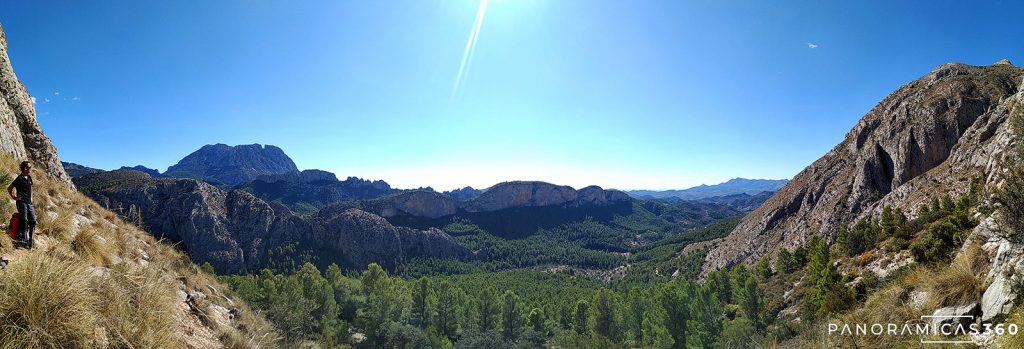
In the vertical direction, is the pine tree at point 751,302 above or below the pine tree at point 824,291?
below

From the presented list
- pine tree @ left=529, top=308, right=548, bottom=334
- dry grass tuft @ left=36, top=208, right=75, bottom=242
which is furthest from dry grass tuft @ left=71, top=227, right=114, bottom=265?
pine tree @ left=529, top=308, right=548, bottom=334

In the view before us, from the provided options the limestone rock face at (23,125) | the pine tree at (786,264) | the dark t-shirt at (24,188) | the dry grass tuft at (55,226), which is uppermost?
the limestone rock face at (23,125)

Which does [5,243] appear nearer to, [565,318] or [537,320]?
[537,320]

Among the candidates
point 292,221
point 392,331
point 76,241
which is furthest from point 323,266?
point 76,241

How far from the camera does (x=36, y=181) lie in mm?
10492

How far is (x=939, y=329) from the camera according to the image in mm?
7406

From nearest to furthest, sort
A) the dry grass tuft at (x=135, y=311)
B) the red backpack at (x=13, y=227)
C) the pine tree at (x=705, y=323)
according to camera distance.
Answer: the dry grass tuft at (x=135, y=311), the red backpack at (x=13, y=227), the pine tree at (x=705, y=323)

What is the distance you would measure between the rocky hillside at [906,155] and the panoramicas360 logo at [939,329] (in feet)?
153

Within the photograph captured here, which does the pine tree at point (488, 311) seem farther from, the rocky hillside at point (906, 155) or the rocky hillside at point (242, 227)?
the rocky hillside at point (242, 227)

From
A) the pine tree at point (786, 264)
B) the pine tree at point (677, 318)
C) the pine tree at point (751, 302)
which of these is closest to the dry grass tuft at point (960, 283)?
the pine tree at point (677, 318)

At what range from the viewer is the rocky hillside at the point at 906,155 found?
46.8 m

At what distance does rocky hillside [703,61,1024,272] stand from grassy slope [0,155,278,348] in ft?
194

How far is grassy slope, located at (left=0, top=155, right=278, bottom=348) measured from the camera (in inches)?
157

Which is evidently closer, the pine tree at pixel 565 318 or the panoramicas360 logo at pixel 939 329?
the panoramicas360 logo at pixel 939 329
